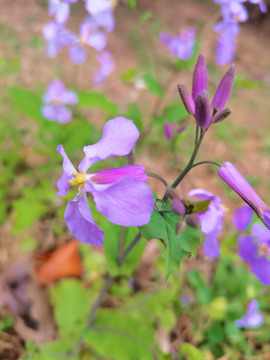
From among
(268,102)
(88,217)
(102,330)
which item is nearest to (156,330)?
(102,330)

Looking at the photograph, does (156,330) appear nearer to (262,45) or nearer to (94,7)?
(94,7)

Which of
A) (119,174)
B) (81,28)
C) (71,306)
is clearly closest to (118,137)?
(119,174)

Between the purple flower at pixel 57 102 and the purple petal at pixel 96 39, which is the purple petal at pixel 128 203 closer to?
the purple flower at pixel 57 102

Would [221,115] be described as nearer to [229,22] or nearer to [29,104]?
[229,22]

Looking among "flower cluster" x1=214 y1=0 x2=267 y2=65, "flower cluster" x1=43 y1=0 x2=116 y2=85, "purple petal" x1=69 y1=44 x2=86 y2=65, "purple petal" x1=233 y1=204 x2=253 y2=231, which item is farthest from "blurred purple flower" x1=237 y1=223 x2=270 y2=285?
"purple petal" x1=69 y1=44 x2=86 y2=65

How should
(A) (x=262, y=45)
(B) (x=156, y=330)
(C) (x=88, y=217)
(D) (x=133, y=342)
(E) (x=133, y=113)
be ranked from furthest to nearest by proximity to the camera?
1. (A) (x=262, y=45)
2. (B) (x=156, y=330)
3. (D) (x=133, y=342)
4. (E) (x=133, y=113)
5. (C) (x=88, y=217)

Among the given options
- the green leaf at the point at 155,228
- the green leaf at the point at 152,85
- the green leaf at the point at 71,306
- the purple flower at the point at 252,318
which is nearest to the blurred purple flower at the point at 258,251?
the green leaf at the point at 155,228
